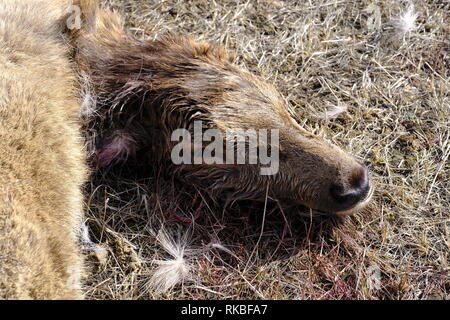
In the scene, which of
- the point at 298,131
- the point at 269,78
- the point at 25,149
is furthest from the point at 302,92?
the point at 25,149

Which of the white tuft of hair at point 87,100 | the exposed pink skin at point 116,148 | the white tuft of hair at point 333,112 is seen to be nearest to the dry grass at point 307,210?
the white tuft of hair at point 333,112

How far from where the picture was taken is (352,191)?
3.78m

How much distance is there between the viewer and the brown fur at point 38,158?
3258 mm

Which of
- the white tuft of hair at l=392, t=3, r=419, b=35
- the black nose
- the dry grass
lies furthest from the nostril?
the white tuft of hair at l=392, t=3, r=419, b=35

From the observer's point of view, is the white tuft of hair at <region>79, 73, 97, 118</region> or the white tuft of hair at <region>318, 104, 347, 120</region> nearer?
the white tuft of hair at <region>79, 73, 97, 118</region>

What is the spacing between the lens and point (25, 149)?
3564 mm

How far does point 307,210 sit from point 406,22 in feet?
6.57

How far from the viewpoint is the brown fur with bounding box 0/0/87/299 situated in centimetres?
326

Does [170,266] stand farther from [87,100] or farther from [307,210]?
[87,100]

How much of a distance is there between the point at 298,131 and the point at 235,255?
898 millimetres

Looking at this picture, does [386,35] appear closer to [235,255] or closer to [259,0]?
[259,0]

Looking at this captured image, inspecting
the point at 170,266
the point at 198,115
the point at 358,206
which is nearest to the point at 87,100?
the point at 198,115

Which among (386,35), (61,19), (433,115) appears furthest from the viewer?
(386,35)

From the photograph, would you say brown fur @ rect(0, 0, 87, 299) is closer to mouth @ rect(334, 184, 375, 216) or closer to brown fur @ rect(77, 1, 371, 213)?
brown fur @ rect(77, 1, 371, 213)
